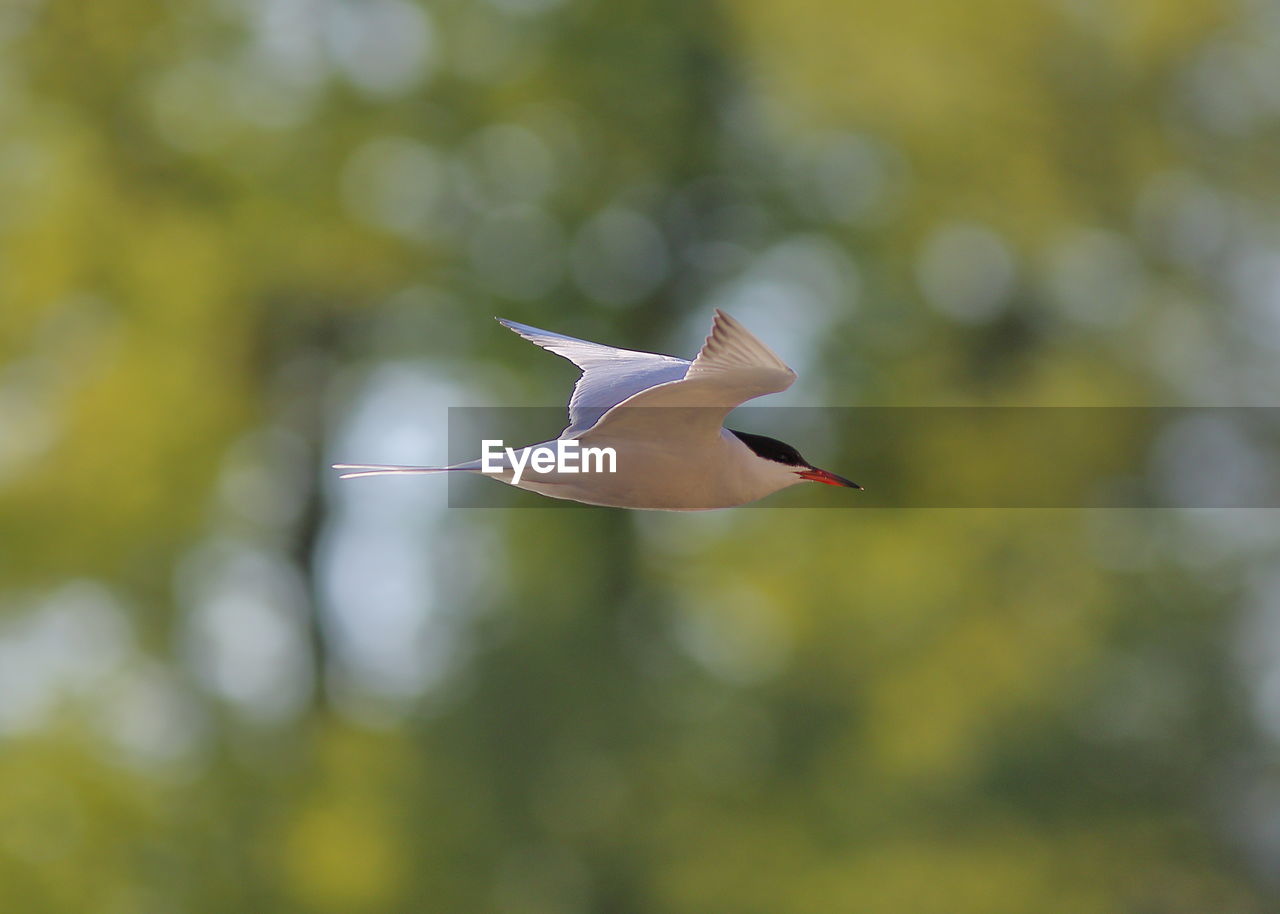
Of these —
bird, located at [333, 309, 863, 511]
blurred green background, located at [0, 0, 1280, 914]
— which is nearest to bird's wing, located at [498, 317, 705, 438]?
bird, located at [333, 309, 863, 511]

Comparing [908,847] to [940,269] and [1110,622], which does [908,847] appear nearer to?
[1110,622]

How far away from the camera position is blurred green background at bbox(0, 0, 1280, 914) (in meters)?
6.44

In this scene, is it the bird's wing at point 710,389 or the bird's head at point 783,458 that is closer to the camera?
the bird's wing at point 710,389

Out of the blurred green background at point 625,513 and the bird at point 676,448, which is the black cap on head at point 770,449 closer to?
the bird at point 676,448

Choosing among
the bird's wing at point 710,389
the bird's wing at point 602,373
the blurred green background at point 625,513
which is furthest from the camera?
the blurred green background at point 625,513

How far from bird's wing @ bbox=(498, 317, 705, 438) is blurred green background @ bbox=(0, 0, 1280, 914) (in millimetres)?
4601

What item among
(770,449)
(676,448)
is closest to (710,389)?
(676,448)

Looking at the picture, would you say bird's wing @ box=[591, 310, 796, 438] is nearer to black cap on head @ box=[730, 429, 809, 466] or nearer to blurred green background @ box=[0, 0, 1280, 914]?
black cap on head @ box=[730, 429, 809, 466]

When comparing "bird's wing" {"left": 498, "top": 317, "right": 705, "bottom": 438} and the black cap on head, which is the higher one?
"bird's wing" {"left": 498, "top": 317, "right": 705, "bottom": 438}

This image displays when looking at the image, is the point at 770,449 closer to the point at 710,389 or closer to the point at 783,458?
the point at 783,458

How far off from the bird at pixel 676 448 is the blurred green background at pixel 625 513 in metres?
4.91

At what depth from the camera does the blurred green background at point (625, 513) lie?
6.44 metres

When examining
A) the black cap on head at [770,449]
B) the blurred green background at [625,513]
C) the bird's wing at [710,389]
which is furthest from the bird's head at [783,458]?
the blurred green background at [625,513]

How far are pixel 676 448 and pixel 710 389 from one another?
57mm
